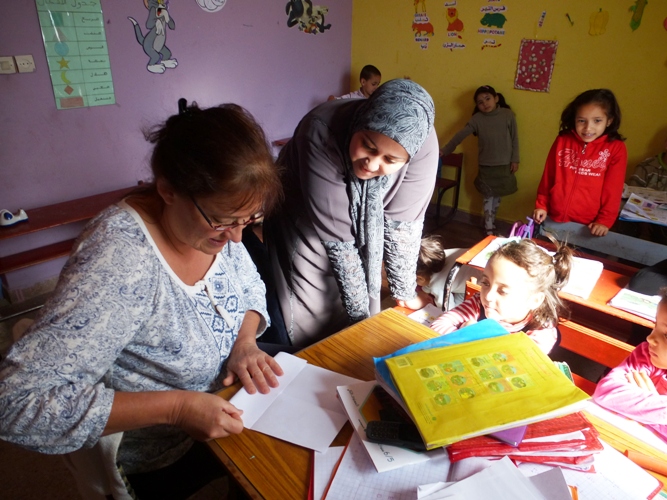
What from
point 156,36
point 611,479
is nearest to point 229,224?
point 611,479

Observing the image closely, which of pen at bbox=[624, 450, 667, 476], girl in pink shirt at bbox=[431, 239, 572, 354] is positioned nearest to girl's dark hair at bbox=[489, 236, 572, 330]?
girl in pink shirt at bbox=[431, 239, 572, 354]

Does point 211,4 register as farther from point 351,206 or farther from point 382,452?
point 382,452

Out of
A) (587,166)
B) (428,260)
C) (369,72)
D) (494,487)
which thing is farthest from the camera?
(369,72)

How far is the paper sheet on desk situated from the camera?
2.83 feet

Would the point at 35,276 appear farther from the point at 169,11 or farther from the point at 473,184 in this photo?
the point at 473,184

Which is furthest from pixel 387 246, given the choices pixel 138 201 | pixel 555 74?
pixel 555 74

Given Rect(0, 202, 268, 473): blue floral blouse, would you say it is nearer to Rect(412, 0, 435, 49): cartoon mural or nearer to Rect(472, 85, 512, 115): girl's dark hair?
Rect(472, 85, 512, 115): girl's dark hair

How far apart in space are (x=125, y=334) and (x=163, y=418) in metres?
0.17

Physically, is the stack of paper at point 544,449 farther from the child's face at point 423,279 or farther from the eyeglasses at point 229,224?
the child's face at point 423,279

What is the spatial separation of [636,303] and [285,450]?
148 cm

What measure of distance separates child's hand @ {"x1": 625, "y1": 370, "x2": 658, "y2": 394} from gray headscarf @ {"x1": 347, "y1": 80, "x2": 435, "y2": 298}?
0.78 m

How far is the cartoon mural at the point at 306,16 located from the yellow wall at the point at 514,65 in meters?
0.47

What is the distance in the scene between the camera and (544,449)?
0.79 m

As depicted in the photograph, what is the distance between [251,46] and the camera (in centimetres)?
383
